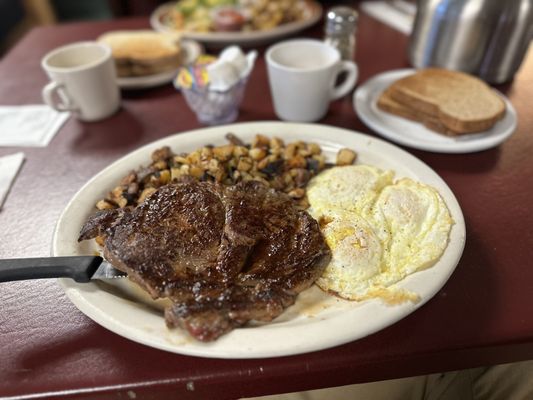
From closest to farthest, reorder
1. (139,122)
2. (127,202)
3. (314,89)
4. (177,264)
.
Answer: (177,264)
(127,202)
(314,89)
(139,122)

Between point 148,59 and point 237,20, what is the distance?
23.0 inches

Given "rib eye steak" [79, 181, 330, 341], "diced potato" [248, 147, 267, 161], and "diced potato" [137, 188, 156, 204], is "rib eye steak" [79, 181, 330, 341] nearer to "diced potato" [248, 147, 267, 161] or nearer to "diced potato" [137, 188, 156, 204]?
"diced potato" [137, 188, 156, 204]

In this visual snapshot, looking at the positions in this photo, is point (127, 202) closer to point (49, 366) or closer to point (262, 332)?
point (49, 366)

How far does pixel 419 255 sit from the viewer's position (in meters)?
0.94

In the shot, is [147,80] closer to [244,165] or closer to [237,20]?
[237,20]

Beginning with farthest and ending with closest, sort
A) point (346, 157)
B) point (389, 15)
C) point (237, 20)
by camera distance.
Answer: point (389, 15)
point (237, 20)
point (346, 157)

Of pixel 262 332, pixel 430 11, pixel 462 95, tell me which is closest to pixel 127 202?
pixel 262 332

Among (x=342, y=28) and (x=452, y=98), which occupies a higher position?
(x=342, y=28)

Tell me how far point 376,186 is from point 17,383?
3.20ft

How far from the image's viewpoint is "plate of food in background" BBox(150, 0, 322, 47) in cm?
210

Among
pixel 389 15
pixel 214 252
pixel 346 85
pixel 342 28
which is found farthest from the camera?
pixel 389 15

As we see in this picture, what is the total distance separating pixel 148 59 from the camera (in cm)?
181

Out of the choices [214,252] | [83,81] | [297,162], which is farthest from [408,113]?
[83,81]

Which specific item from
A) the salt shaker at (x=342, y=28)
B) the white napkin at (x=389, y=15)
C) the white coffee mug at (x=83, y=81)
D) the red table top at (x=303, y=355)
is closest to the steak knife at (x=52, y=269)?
the red table top at (x=303, y=355)
